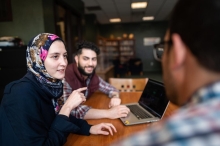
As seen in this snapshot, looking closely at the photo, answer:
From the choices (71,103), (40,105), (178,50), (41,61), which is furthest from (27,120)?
(178,50)

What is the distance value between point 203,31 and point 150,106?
1.05 meters

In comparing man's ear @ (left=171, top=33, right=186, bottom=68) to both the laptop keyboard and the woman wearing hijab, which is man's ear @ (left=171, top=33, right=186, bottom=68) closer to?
the woman wearing hijab

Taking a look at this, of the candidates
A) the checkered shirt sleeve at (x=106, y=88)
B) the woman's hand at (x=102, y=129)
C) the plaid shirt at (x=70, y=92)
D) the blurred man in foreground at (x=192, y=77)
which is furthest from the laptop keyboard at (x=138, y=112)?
the blurred man in foreground at (x=192, y=77)

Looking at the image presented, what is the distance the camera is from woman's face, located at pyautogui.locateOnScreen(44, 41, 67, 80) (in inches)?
42.5

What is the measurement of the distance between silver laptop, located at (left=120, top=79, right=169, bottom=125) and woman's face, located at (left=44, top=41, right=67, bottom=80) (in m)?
0.56

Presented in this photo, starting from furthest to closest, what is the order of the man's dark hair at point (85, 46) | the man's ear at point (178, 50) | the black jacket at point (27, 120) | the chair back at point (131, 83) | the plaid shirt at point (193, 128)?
the chair back at point (131, 83)
the man's dark hair at point (85, 46)
the black jacket at point (27, 120)
the man's ear at point (178, 50)
the plaid shirt at point (193, 128)

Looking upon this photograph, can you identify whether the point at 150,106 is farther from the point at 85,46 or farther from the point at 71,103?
the point at 85,46

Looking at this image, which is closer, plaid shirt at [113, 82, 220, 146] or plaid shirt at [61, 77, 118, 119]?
plaid shirt at [113, 82, 220, 146]

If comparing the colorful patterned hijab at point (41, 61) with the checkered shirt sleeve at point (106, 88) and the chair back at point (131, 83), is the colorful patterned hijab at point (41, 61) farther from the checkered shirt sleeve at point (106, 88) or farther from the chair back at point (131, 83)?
the chair back at point (131, 83)

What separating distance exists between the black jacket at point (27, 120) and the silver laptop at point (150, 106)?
0.46 meters

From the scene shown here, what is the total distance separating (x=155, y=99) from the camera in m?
1.33

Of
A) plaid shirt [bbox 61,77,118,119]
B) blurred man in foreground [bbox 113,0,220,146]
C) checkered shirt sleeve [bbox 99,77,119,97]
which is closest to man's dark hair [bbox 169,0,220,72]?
blurred man in foreground [bbox 113,0,220,146]

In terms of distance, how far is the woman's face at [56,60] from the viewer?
42.5 inches

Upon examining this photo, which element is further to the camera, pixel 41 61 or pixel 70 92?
pixel 70 92
